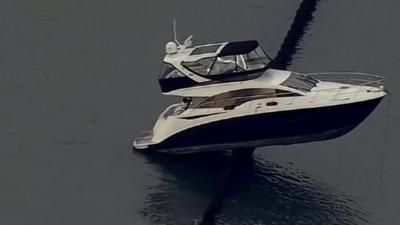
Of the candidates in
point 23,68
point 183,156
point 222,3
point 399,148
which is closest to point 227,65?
point 183,156

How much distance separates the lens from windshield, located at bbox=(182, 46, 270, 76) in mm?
41719

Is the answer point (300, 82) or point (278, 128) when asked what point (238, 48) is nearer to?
point (300, 82)

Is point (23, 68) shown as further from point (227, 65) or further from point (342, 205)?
point (342, 205)

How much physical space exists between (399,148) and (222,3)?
45.8ft

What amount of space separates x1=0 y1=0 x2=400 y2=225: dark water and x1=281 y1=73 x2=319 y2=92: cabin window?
262cm

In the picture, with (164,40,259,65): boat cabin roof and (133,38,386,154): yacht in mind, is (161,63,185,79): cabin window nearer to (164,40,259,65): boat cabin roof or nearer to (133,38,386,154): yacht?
(133,38,386,154): yacht

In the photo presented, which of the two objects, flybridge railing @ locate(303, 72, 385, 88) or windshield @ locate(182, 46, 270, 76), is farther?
flybridge railing @ locate(303, 72, 385, 88)

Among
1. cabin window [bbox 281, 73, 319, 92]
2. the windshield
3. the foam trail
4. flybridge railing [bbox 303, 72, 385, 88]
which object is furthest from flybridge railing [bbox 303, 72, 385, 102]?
the windshield

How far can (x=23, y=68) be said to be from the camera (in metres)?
49.0

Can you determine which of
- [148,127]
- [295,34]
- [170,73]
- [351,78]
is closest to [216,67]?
[170,73]

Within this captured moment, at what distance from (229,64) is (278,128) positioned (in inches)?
102

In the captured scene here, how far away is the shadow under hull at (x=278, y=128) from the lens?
41.0 meters

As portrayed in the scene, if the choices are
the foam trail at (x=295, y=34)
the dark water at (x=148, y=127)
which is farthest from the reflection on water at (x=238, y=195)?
the foam trail at (x=295, y=34)

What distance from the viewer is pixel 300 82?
4194 cm
